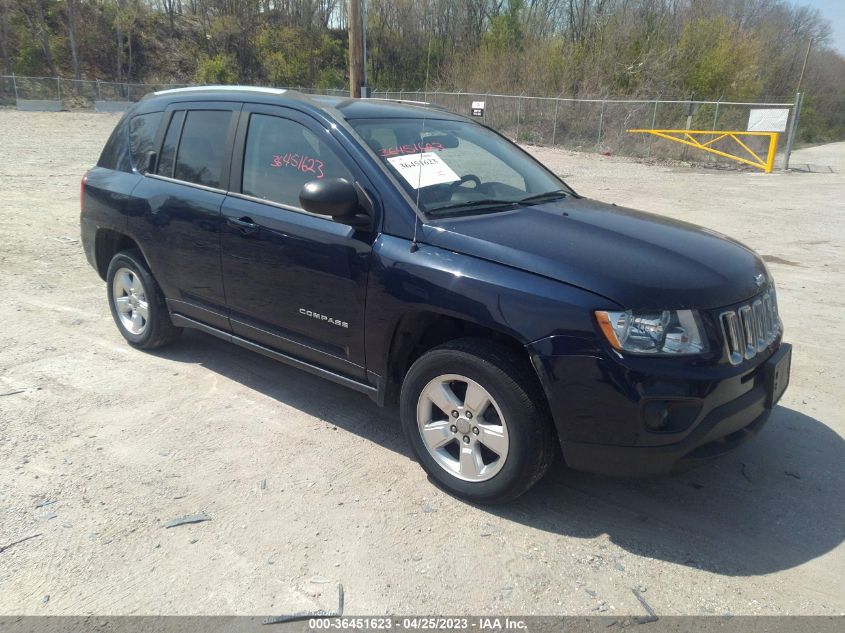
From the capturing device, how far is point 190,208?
4215 millimetres

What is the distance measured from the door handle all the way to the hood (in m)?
1.21

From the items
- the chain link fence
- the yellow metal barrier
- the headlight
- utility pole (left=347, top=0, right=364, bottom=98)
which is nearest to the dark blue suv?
the headlight

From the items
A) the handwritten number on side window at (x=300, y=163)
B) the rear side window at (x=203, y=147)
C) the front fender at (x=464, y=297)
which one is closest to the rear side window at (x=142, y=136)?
the rear side window at (x=203, y=147)

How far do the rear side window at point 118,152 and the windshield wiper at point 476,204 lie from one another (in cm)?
275

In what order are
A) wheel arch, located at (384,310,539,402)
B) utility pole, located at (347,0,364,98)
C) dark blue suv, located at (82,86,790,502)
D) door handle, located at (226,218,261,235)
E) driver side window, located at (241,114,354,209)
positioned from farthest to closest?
utility pole, located at (347,0,364,98)
door handle, located at (226,218,261,235)
driver side window, located at (241,114,354,209)
wheel arch, located at (384,310,539,402)
dark blue suv, located at (82,86,790,502)

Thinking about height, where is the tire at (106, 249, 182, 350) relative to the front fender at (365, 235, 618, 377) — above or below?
below

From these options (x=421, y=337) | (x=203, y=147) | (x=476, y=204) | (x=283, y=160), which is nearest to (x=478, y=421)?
(x=421, y=337)

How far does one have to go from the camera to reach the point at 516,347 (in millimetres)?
3057

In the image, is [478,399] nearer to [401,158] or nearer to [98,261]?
[401,158]

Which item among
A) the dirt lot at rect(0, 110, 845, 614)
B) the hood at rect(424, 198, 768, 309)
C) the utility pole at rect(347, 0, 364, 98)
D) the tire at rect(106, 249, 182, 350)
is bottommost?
the dirt lot at rect(0, 110, 845, 614)

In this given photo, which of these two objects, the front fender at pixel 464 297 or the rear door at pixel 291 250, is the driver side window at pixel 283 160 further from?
the front fender at pixel 464 297

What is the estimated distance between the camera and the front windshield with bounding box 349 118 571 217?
346cm

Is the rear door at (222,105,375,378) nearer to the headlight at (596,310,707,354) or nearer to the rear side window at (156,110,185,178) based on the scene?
the rear side window at (156,110,185,178)

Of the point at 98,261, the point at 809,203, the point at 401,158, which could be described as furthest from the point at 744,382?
the point at 809,203
